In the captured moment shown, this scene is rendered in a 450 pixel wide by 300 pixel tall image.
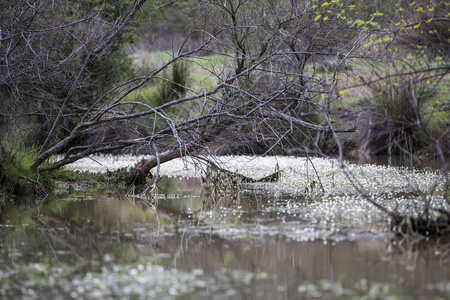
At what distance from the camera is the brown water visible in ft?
11.5

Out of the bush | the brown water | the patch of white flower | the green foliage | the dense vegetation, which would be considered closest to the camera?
the brown water

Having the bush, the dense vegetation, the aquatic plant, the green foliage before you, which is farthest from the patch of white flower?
the bush

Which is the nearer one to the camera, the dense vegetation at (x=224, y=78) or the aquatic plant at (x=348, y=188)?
the aquatic plant at (x=348, y=188)

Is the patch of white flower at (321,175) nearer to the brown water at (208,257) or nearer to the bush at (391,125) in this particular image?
the brown water at (208,257)

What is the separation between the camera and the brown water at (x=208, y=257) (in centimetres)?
350

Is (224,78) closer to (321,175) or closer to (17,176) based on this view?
(321,175)

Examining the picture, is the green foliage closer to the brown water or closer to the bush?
the brown water

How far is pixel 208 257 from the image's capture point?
4395 millimetres

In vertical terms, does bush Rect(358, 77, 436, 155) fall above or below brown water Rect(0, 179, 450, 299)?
above

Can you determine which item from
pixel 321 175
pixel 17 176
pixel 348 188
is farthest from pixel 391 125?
pixel 17 176

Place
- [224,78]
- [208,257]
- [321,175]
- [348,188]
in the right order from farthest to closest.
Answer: [321,175] → [224,78] → [348,188] → [208,257]

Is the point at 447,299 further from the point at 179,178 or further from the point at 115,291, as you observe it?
the point at 179,178

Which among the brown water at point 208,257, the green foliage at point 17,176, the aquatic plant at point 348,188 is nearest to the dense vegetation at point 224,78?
the green foliage at point 17,176

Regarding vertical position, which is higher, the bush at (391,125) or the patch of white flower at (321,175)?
the bush at (391,125)
